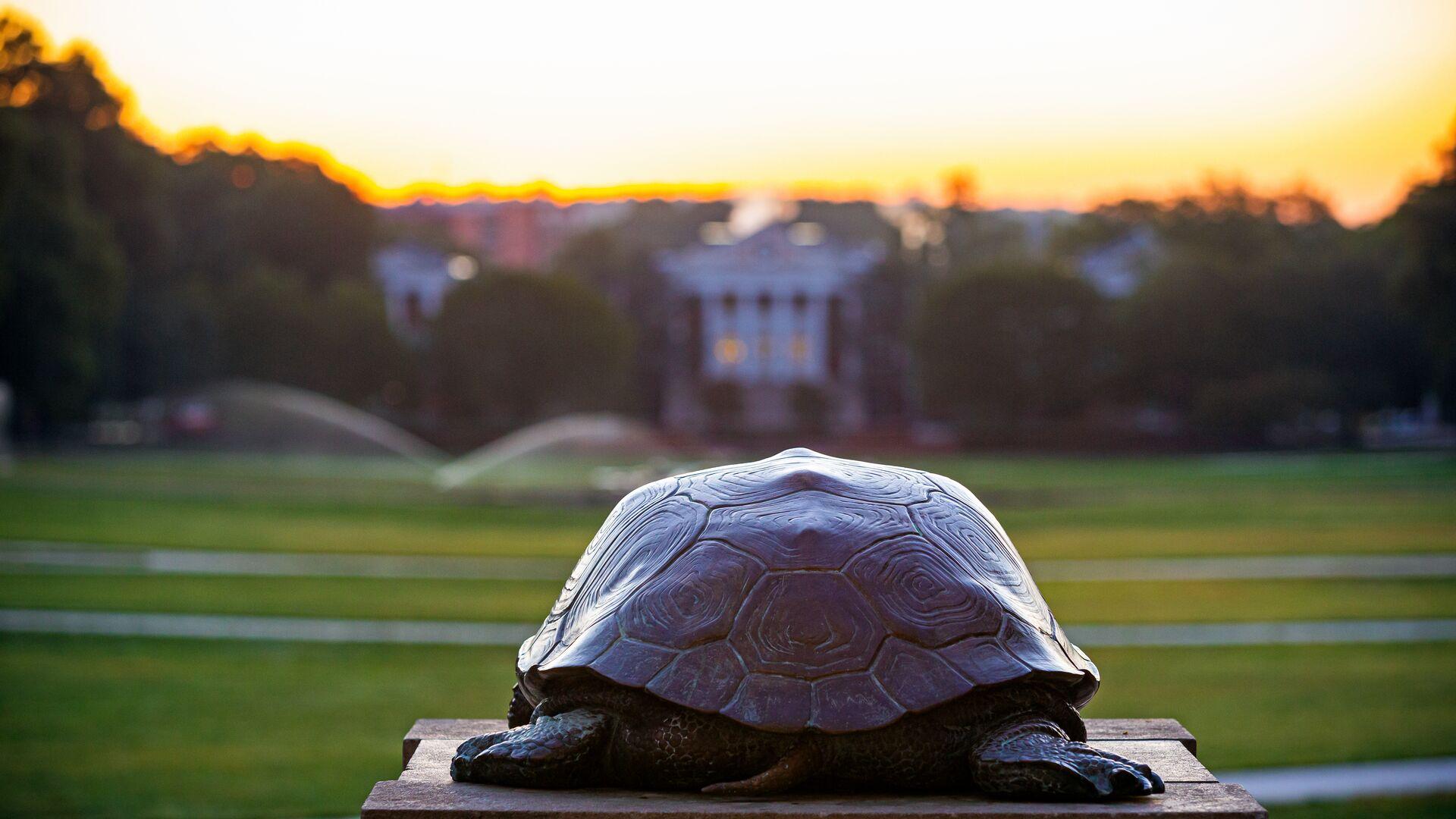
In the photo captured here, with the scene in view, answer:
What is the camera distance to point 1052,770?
3.05 meters

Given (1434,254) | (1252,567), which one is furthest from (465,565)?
(1434,254)

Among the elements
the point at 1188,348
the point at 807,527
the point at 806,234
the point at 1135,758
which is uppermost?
the point at 806,234

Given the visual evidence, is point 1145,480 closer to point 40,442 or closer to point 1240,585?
point 1240,585

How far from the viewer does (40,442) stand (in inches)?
2063

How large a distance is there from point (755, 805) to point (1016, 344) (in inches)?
2678

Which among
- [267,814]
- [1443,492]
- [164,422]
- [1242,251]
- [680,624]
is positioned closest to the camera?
[680,624]

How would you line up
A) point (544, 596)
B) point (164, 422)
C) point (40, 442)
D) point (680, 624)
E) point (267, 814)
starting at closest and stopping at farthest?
point (680, 624)
point (267, 814)
point (544, 596)
point (40, 442)
point (164, 422)

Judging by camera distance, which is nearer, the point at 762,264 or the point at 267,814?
the point at 267,814

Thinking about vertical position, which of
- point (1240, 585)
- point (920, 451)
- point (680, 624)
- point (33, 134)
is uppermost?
point (33, 134)

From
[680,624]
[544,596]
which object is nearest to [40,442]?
[544,596]

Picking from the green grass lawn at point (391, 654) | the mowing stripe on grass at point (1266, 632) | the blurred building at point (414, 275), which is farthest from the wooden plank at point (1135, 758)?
the blurred building at point (414, 275)

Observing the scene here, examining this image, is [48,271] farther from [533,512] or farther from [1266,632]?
[1266,632]

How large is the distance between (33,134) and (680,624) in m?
48.5

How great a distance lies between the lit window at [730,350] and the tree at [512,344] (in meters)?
29.7
